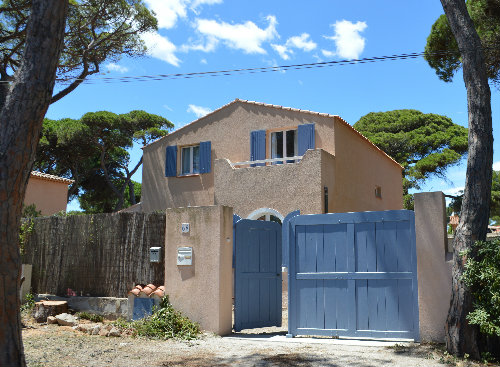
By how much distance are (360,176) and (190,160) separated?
21.8ft

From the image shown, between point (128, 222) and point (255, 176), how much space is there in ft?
21.9

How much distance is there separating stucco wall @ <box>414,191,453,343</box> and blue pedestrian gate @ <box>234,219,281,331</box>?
3141 millimetres

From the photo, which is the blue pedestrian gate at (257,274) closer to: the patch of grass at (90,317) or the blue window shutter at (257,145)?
the patch of grass at (90,317)

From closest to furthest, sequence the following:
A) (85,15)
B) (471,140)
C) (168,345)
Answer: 1. (471,140)
2. (168,345)
3. (85,15)

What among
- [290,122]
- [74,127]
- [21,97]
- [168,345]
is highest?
[74,127]

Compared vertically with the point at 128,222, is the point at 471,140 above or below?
above

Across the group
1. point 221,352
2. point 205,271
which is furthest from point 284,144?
point 221,352

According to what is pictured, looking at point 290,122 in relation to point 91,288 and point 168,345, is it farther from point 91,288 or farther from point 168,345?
point 168,345

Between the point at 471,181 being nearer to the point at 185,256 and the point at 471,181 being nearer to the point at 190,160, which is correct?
the point at 185,256

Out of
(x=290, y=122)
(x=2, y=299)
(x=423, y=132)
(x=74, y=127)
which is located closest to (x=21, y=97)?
(x=2, y=299)

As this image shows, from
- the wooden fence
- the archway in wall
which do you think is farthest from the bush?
the archway in wall

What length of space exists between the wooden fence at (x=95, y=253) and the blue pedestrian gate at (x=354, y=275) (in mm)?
2994

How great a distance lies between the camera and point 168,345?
316 inches

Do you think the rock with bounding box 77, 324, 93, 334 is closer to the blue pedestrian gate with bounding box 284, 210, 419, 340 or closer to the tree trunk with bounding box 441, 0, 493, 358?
the blue pedestrian gate with bounding box 284, 210, 419, 340
